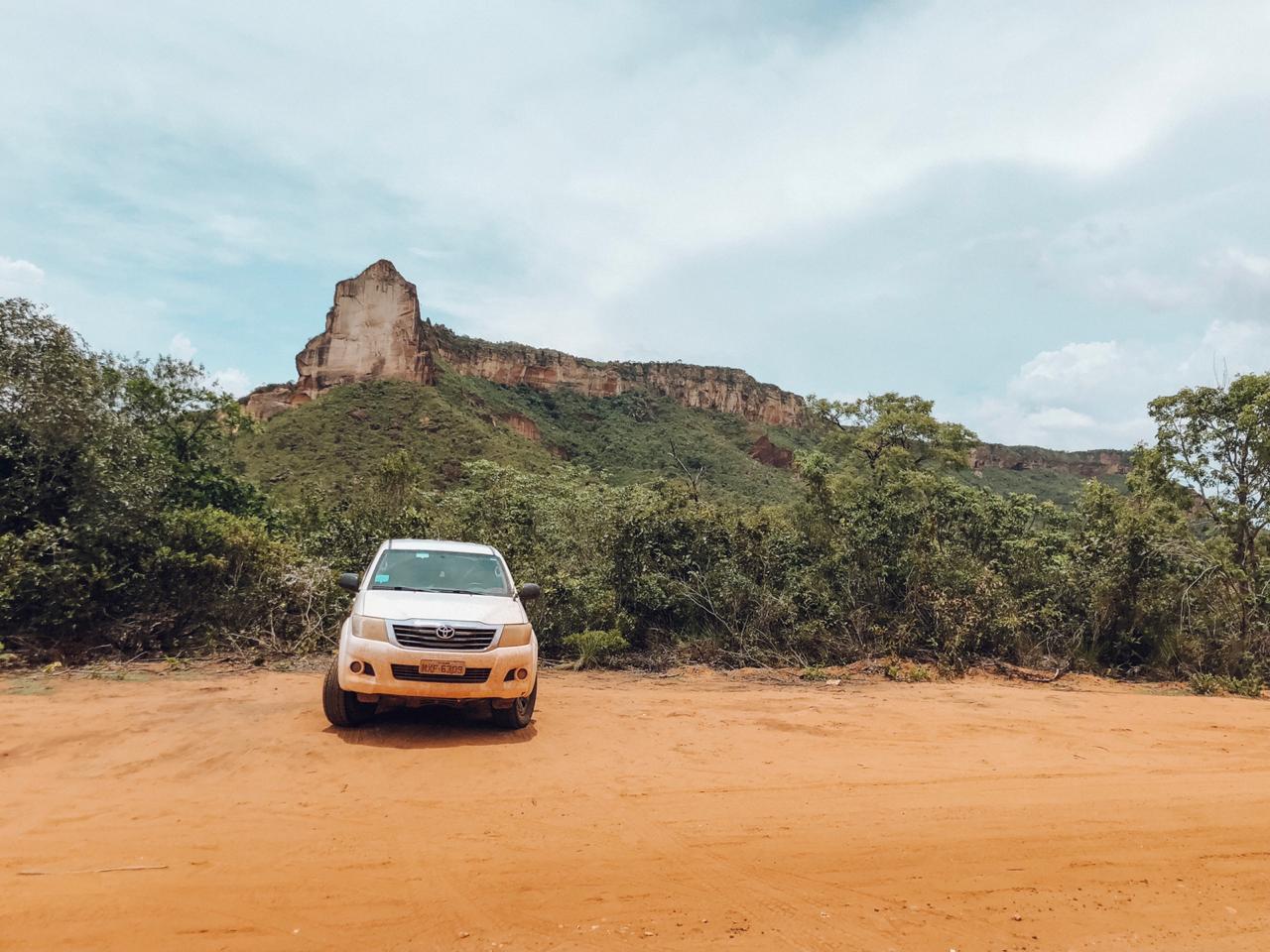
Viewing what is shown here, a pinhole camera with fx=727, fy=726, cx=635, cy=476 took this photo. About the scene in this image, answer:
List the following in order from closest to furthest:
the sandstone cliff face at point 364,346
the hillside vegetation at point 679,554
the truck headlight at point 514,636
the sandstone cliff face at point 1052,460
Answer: the truck headlight at point 514,636 < the hillside vegetation at point 679,554 < the sandstone cliff face at point 364,346 < the sandstone cliff face at point 1052,460

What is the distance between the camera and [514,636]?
6.60 metres

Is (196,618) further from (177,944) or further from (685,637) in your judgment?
(177,944)

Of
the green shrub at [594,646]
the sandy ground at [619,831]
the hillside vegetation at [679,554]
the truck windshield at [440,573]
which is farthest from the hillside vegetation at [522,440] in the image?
the sandy ground at [619,831]

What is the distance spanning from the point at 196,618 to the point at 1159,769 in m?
12.4

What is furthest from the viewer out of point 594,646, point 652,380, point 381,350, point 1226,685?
point 652,380

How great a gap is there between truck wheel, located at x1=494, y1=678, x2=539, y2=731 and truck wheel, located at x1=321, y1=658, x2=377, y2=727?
125 cm

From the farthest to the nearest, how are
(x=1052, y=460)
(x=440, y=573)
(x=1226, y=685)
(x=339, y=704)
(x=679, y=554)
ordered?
1. (x=1052, y=460)
2. (x=679, y=554)
3. (x=1226, y=685)
4. (x=440, y=573)
5. (x=339, y=704)

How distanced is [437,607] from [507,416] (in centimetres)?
6375

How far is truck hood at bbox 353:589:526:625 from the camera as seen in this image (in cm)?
642

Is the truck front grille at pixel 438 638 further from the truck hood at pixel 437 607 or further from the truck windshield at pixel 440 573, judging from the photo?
the truck windshield at pixel 440 573

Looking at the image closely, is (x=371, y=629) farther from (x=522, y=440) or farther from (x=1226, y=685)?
(x=522, y=440)

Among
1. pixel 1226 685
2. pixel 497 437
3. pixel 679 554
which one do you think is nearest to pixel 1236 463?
pixel 1226 685

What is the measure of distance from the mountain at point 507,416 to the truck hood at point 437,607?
21.3m

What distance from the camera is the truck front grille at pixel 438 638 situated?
247 inches
